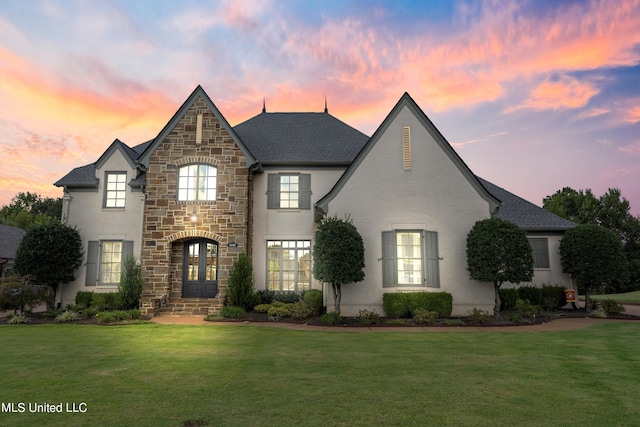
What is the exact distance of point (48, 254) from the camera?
1603cm

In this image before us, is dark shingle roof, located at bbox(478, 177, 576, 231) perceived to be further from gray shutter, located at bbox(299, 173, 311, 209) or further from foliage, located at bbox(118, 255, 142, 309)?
foliage, located at bbox(118, 255, 142, 309)

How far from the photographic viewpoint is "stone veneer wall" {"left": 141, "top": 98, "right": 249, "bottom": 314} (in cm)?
1548

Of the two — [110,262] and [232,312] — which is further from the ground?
[110,262]

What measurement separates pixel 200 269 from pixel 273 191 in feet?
15.7

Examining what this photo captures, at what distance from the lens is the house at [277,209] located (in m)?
14.5

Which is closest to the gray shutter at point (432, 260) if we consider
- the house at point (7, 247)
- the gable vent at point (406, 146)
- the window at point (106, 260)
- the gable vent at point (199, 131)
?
the gable vent at point (406, 146)

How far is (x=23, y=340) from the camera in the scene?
990cm

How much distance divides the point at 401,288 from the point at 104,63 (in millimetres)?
16273

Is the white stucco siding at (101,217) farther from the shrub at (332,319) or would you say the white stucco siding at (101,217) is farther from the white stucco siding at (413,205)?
the shrub at (332,319)

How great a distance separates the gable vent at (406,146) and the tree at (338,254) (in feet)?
11.8

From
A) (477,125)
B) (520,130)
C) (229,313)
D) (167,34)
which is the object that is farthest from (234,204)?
(520,130)

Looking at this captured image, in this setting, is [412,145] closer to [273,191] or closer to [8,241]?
[273,191]

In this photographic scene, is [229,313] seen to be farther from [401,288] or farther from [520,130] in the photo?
[520,130]

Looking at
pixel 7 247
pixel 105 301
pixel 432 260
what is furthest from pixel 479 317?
pixel 7 247
